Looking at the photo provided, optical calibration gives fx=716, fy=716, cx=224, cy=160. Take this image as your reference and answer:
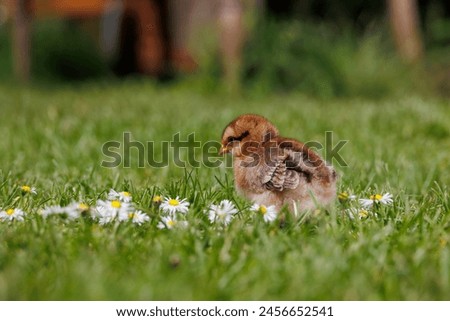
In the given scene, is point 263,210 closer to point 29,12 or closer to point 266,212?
point 266,212

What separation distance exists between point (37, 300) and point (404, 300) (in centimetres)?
112

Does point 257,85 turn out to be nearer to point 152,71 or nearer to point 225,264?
point 152,71

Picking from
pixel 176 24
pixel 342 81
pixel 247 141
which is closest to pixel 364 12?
pixel 176 24

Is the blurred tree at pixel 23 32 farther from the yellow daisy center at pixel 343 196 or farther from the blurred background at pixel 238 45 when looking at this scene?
the yellow daisy center at pixel 343 196

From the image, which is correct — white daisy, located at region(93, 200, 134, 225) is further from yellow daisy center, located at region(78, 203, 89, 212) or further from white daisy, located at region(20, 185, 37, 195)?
white daisy, located at region(20, 185, 37, 195)

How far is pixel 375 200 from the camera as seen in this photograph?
309 centimetres

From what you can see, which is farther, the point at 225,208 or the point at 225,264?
the point at 225,208

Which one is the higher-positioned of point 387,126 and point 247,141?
point 247,141

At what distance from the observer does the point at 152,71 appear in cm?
1248

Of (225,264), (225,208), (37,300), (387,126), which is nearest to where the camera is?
(37,300)

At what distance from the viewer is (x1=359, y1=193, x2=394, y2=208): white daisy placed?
3.08 m

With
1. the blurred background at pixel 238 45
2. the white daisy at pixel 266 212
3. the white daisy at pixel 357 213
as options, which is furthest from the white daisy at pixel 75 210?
the blurred background at pixel 238 45

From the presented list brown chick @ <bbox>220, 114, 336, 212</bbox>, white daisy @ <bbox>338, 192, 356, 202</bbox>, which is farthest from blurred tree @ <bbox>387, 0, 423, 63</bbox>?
brown chick @ <bbox>220, 114, 336, 212</bbox>

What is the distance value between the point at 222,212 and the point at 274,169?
0.29m
